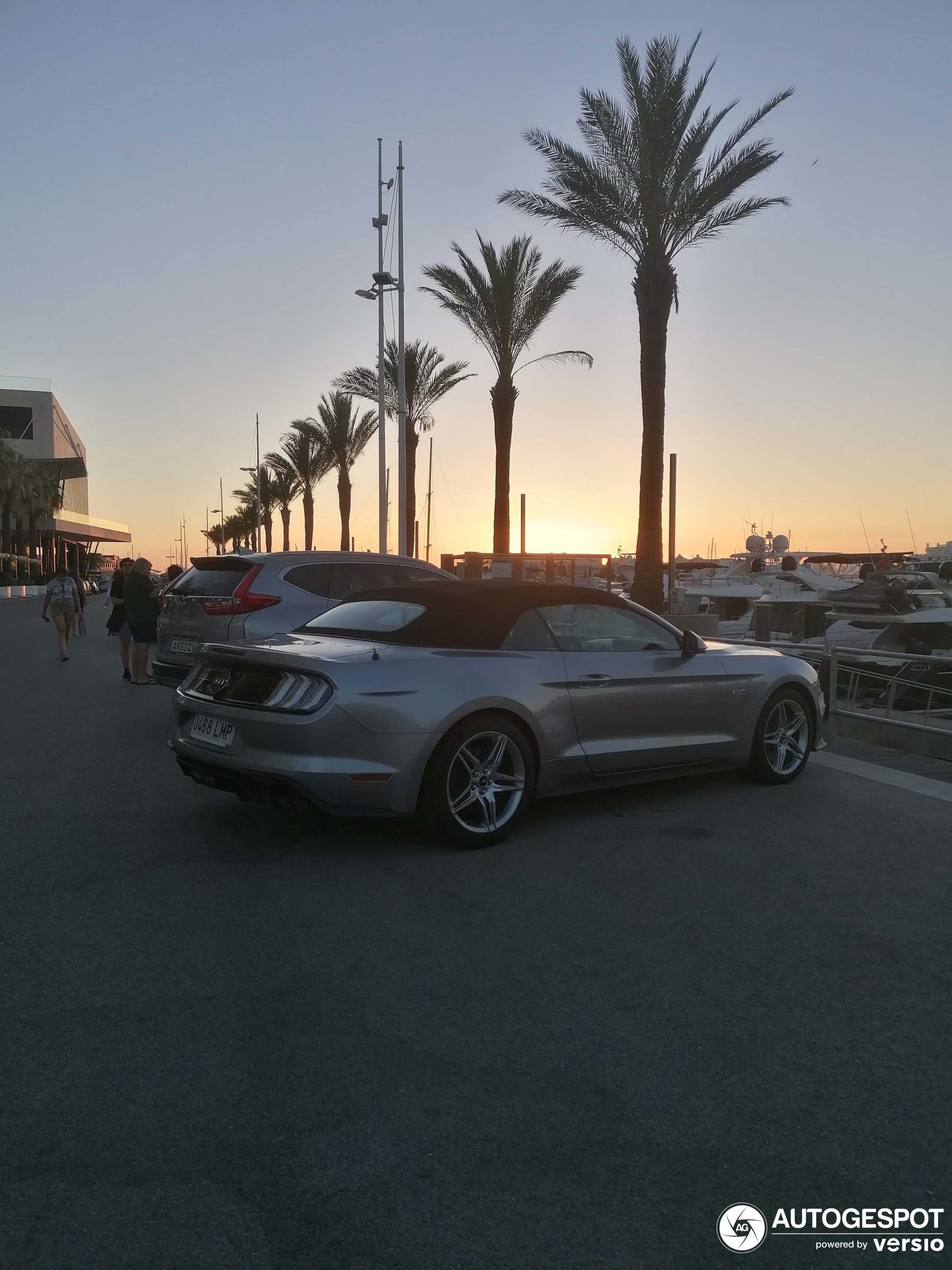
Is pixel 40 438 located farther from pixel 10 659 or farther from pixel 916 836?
pixel 916 836

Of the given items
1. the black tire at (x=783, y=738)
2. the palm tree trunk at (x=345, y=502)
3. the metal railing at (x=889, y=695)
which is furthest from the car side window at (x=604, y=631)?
the palm tree trunk at (x=345, y=502)

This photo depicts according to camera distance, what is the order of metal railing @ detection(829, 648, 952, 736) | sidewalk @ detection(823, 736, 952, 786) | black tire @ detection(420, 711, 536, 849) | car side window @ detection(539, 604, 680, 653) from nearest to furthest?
black tire @ detection(420, 711, 536, 849) → car side window @ detection(539, 604, 680, 653) → sidewalk @ detection(823, 736, 952, 786) → metal railing @ detection(829, 648, 952, 736)

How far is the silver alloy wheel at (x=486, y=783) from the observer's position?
567cm

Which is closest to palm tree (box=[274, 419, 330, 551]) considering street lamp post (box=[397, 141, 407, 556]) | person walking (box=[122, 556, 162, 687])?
street lamp post (box=[397, 141, 407, 556])

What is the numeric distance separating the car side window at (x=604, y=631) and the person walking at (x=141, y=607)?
328 inches

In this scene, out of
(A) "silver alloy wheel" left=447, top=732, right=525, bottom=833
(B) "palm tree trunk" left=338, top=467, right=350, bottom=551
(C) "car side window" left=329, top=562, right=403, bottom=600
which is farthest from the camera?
(B) "palm tree trunk" left=338, top=467, right=350, bottom=551

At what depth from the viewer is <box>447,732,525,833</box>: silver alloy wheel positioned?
5.67 metres

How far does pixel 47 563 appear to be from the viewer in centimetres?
10612

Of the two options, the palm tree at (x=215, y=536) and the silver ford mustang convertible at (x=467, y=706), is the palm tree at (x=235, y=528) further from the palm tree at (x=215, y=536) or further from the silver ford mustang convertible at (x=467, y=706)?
the silver ford mustang convertible at (x=467, y=706)

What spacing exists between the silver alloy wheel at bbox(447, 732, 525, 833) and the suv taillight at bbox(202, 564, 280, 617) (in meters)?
4.55

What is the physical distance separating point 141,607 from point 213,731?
331 inches

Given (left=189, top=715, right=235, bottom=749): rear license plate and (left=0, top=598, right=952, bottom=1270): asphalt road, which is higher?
(left=189, top=715, right=235, bottom=749): rear license plate

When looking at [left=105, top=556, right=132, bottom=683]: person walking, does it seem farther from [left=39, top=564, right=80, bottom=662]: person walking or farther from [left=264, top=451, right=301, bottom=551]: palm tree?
[left=264, top=451, right=301, bottom=551]: palm tree

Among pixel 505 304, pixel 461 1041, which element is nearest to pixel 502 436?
pixel 505 304
